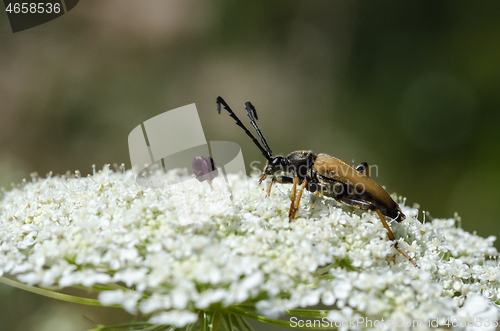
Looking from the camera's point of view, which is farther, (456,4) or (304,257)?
(456,4)

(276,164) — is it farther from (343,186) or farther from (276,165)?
(343,186)

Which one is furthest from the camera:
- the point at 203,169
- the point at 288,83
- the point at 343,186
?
the point at 288,83

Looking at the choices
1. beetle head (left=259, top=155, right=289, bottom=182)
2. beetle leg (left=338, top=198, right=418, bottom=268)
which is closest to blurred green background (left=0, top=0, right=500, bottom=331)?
beetle head (left=259, top=155, right=289, bottom=182)

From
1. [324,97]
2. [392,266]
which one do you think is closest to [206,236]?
[392,266]

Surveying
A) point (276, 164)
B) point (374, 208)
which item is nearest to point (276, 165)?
point (276, 164)

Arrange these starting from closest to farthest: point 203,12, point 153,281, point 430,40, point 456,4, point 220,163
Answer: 1. point 153,281
2. point 220,163
3. point 456,4
4. point 430,40
5. point 203,12

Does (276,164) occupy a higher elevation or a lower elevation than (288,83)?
lower

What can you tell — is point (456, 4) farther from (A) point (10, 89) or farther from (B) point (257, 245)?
(A) point (10, 89)
